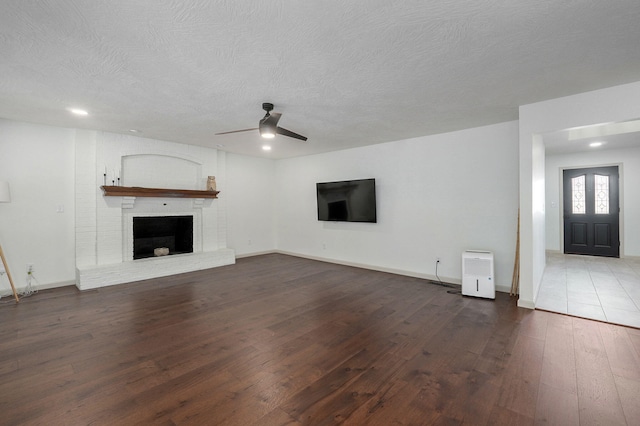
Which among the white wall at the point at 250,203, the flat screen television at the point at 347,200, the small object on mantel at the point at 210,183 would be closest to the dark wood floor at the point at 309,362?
the flat screen television at the point at 347,200

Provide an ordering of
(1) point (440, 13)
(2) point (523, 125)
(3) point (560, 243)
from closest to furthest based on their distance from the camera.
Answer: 1. (1) point (440, 13)
2. (2) point (523, 125)
3. (3) point (560, 243)

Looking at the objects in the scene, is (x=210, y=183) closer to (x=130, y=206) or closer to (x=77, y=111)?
(x=130, y=206)

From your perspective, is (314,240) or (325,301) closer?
(325,301)

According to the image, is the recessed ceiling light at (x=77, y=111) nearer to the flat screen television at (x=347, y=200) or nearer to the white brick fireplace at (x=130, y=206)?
the white brick fireplace at (x=130, y=206)

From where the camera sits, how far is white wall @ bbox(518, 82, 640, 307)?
117 inches

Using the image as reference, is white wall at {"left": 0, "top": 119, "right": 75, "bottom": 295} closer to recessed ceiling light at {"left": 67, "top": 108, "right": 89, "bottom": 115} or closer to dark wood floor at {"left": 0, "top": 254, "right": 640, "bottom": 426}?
→ dark wood floor at {"left": 0, "top": 254, "right": 640, "bottom": 426}

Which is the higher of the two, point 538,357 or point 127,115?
point 127,115

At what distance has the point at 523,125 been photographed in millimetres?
3592

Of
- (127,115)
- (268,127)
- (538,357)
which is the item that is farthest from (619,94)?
(127,115)

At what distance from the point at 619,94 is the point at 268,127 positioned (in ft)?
12.5

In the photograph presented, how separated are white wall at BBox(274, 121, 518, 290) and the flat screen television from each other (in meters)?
0.19

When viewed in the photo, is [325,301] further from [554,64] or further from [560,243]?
[560,243]

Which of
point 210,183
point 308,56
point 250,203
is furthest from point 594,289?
point 210,183

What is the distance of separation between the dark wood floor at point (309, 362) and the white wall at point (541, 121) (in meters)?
0.73
